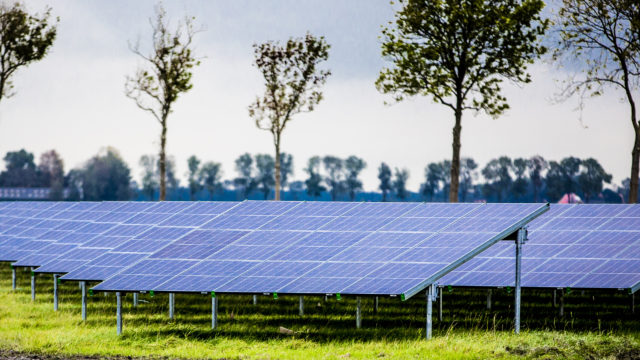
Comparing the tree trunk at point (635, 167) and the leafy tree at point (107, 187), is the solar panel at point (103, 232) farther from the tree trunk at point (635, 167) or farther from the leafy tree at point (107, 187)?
the leafy tree at point (107, 187)

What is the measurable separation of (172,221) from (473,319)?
11.8 meters

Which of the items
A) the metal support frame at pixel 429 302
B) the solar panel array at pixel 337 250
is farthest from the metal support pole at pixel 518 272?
the metal support frame at pixel 429 302

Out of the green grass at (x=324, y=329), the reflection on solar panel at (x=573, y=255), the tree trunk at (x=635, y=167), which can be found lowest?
the green grass at (x=324, y=329)

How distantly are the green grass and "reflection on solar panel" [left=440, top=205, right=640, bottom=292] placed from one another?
4.18 ft

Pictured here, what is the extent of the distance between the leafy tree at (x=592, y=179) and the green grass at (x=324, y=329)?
15744 centimetres

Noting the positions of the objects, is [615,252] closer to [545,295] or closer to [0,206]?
[545,295]

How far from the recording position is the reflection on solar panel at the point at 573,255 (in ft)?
82.2

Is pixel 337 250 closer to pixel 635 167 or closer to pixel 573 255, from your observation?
pixel 573 255

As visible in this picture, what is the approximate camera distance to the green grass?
20359 mm

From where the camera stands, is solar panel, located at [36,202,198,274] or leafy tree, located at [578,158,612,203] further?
leafy tree, located at [578,158,612,203]

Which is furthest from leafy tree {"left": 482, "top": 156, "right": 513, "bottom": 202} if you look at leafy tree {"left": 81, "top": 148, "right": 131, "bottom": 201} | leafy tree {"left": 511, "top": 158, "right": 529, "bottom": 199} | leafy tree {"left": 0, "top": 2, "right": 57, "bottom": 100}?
leafy tree {"left": 0, "top": 2, "right": 57, "bottom": 100}

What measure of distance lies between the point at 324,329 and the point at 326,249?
230cm

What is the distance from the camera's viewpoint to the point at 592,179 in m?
184

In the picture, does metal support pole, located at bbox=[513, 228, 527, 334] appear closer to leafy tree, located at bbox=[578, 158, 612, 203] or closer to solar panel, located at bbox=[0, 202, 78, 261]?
solar panel, located at bbox=[0, 202, 78, 261]
